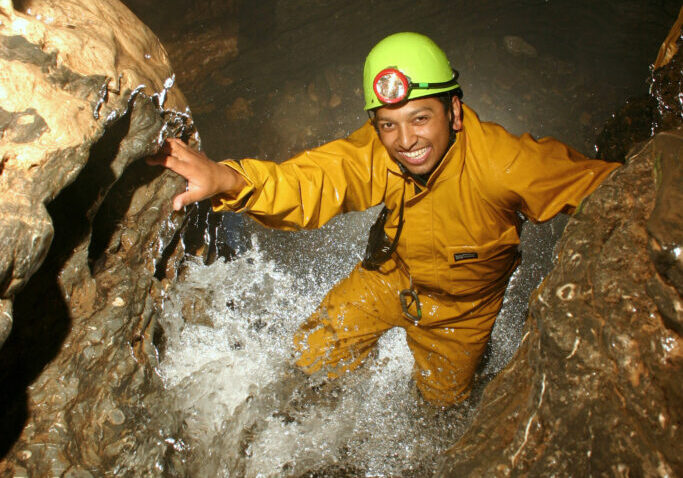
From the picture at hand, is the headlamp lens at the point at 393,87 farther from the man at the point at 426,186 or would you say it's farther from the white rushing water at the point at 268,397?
the white rushing water at the point at 268,397

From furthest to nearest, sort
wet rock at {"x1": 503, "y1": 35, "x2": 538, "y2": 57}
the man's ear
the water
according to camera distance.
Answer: wet rock at {"x1": 503, "y1": 35, "x2": 538, "y2": 57} → the water → the man's ear

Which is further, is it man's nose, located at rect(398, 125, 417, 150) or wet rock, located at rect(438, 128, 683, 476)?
man's nose, located at rect(398, 125, 417, 150)

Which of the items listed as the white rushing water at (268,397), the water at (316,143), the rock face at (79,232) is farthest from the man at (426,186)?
the water at (316,143)

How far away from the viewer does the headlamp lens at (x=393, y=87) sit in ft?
7.73

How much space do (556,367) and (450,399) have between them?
73.6 inches

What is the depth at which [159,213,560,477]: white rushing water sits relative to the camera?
8.21 feet

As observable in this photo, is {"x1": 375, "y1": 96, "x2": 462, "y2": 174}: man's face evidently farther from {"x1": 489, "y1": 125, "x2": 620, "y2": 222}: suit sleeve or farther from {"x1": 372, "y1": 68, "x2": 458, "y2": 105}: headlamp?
{"x1": 489, "y1": 125, "x2": 620, "y2": 222}: suit sleeve

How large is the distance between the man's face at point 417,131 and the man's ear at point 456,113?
0.05 m

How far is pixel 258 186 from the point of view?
228cm

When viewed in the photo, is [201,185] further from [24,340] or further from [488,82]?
[488,82]

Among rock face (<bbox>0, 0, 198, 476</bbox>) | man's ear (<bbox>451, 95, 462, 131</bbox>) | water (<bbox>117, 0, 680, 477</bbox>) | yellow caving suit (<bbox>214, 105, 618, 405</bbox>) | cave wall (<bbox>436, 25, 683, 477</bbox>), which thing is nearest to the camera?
cave wall (<bbox>436, 25, 683, 477</bbox>)

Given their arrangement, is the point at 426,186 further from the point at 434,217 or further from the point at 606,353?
the point at 606,353

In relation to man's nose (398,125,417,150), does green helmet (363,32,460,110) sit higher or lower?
higher

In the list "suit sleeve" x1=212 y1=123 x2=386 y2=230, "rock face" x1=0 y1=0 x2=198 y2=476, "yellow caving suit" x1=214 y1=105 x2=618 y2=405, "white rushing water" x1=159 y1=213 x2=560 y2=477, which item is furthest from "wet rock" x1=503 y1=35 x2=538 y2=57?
"rock face" x1=0 y1=0 x2=198 y2=476
